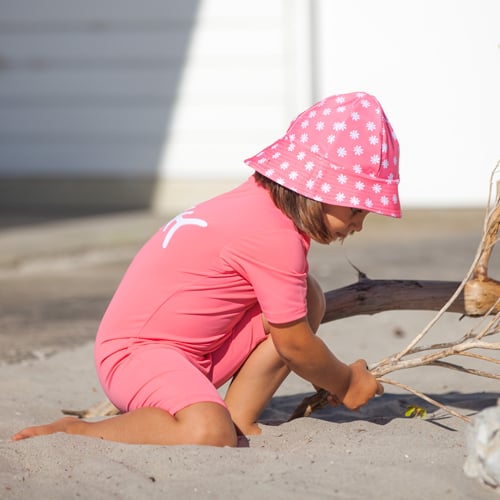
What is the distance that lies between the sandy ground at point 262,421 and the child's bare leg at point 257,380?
0.08m

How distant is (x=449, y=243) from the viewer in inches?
313

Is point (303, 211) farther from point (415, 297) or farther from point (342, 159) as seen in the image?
point (415, 297)

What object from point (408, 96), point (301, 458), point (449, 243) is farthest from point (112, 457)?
point (408, 96)

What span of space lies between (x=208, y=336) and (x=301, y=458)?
0.52 metres

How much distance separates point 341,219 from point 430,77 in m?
6.65

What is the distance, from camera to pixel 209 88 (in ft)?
33.1

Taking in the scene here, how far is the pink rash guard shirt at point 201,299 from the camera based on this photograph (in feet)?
10.2

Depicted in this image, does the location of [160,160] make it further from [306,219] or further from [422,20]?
[306,219]

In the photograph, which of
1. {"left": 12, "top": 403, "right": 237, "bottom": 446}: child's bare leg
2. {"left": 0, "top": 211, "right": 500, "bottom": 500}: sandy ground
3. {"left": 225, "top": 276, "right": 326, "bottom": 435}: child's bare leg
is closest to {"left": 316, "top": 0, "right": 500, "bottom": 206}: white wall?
{"left": 0, "top": 211, "right": 500, "bottom": 500}: sandy ground

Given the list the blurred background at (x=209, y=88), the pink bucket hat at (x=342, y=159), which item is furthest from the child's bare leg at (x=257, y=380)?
the blurred background at (x=209, y=88)

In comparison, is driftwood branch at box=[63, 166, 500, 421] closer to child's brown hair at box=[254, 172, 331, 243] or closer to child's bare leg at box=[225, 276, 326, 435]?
child's bare leg at box=[225, 276, 326, 435]

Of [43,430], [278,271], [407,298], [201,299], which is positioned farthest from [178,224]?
[407,298]

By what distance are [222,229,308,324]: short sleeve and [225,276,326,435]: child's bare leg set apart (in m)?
0.35

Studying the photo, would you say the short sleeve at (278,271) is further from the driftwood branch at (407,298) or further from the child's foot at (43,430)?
the child's foot at (43,430)
